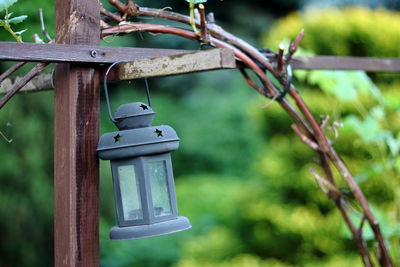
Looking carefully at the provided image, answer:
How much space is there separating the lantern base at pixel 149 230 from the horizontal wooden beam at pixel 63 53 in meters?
0.35

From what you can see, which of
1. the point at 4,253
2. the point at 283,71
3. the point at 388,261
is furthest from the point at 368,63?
the point at 4,253

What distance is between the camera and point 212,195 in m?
4.51

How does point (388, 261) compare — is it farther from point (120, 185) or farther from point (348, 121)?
point (120, 185)

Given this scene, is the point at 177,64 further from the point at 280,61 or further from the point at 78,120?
the point at 280,61

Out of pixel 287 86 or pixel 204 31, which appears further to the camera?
pixel 287 86

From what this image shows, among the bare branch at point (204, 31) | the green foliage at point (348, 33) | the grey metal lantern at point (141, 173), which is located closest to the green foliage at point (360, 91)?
the green foliage at point (348, 33)

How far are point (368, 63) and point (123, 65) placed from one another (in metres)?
0.99

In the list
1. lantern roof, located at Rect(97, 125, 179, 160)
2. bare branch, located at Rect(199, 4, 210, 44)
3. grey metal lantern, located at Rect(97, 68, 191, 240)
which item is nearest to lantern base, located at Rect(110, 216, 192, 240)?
grey metal lantern, located at Rect(97, 68, 191, 240)

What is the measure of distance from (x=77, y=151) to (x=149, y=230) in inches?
8.7

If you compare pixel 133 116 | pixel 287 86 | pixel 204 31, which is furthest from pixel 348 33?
pixel 133 116

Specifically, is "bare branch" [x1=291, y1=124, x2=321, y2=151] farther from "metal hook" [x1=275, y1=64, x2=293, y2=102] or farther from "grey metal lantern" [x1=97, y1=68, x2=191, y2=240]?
"grey metal lantern" [x1=97, y1=68, x2=191, y2=240]

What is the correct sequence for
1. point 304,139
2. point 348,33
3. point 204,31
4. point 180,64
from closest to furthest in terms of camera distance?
point 180,64 → point 204,31 → point 304,139 → point 348,33

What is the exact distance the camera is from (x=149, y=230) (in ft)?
3.95

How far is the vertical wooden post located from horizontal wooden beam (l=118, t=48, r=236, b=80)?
0.33 ft
